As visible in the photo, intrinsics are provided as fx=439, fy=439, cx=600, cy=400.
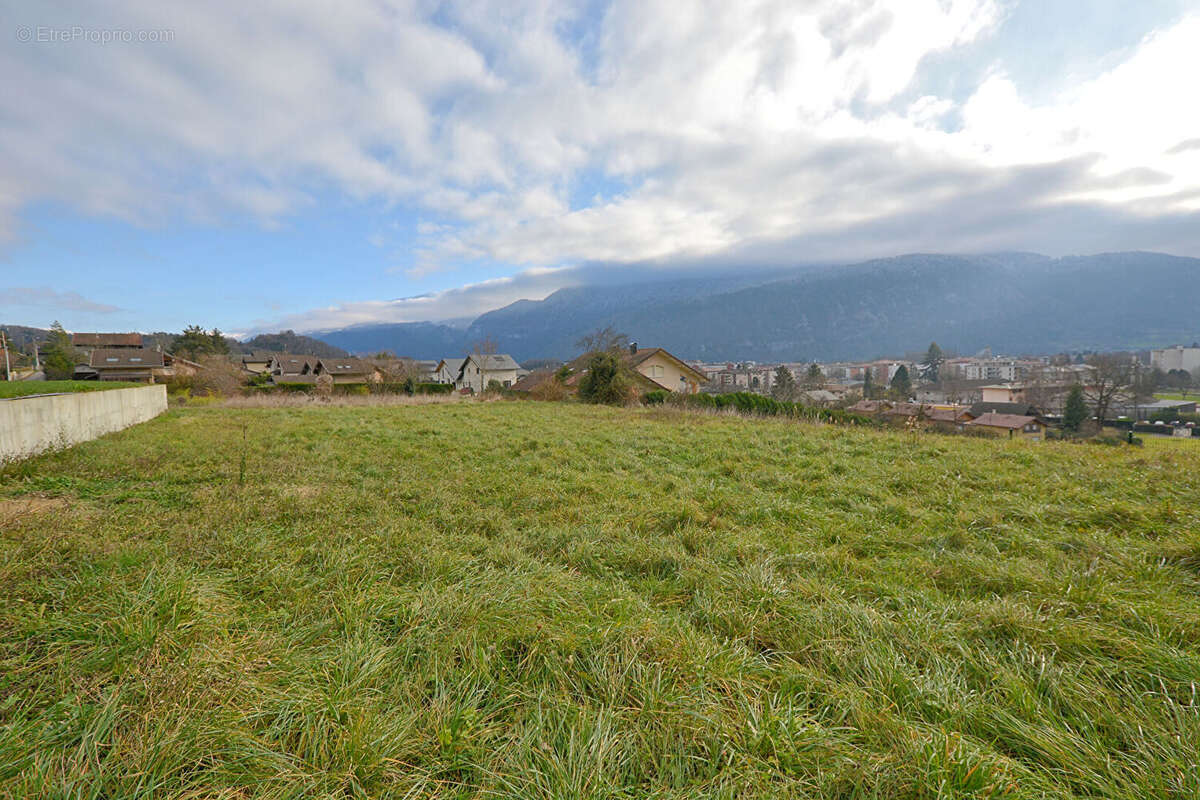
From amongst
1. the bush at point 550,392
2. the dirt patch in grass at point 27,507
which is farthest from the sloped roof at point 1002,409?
the dirt patch in grass at point 27,507

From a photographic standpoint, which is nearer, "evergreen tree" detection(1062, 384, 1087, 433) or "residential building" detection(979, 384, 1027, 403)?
"evergreen tree" detection(1062, 384, 1087, 433)

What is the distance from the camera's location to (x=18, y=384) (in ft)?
28.6

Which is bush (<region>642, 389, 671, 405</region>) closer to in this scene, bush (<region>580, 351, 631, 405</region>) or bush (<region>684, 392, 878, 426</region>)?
bush (<region>580, 351, 631, 405</region>)

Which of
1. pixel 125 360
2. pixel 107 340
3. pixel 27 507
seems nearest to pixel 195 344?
pixel 125 360

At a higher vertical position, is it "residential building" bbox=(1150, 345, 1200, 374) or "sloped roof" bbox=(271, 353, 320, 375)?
"sloped roof" bbox=(271, 353, 320, 375)

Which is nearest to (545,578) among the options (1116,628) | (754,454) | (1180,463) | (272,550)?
(272,550)

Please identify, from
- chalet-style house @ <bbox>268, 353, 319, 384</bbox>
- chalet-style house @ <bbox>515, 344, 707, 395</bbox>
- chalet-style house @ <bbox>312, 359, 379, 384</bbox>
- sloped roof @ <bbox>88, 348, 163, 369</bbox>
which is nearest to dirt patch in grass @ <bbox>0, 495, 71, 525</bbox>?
chalet-style house @ <bbox>515, 344, 707, 395</bbox>

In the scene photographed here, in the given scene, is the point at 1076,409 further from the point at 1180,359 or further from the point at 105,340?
the point at 105,340

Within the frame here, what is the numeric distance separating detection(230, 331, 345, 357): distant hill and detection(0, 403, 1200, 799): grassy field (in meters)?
103

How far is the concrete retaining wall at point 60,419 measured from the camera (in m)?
6.66

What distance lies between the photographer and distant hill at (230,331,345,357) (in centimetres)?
9515

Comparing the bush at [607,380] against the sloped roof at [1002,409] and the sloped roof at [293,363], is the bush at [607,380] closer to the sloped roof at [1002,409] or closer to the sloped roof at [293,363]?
the sloped roof at [1002,409]

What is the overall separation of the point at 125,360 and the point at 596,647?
210 feet

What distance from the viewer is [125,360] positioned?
4434 cm
